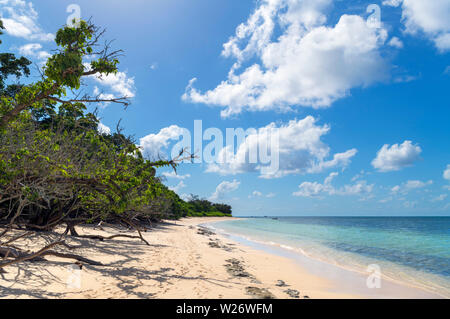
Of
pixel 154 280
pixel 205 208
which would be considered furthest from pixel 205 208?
pixel 154 280

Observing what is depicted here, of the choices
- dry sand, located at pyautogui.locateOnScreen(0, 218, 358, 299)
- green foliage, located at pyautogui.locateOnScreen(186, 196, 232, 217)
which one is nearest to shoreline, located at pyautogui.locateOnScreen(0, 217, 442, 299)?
dry sand, located at pyautogui.locateOnScreen(0, 218, 358, 299)

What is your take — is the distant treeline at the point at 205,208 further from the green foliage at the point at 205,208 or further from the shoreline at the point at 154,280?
the shoreline at the point at 154,280

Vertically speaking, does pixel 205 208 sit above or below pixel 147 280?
below

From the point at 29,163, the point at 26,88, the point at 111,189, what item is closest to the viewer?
the point at 26,88

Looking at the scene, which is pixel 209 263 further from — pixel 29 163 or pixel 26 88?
pixel 26 88

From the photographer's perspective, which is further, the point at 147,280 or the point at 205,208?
the point at 205,208

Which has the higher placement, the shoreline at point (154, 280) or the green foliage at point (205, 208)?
the shoreline at point (154, 280)

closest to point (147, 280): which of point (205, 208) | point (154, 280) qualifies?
point (154, 280)

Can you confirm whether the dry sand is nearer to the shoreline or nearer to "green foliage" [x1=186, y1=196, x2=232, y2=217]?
the shoreline

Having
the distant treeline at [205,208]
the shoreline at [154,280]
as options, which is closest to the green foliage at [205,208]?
the distant treeline at [205,208]

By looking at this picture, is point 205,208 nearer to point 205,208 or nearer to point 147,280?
point 205,208

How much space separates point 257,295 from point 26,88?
6.98m
